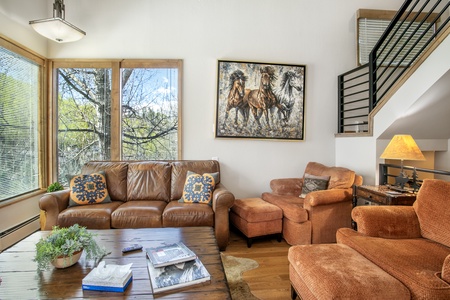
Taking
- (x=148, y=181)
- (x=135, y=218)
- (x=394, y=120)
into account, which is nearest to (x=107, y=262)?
(x=135, y=218)

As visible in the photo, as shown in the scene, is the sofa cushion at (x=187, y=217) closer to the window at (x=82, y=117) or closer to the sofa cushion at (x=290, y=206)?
the sofa cushion at (x=290, y=206)

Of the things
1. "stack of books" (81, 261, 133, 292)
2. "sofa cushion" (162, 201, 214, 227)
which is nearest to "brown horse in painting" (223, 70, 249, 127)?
"sofa cushion" (162, 201, 214, 227)

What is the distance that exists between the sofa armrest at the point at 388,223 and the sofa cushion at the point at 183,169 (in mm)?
1771

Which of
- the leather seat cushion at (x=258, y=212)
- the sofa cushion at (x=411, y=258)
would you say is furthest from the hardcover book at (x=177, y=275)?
the leather seat cushion at (x=258, y=212)

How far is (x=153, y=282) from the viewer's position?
1.32 m

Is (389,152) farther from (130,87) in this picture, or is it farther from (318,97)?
(130,87)

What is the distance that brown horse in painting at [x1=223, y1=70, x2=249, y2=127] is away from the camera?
3.65 metres

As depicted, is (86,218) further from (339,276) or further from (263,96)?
(263,96)

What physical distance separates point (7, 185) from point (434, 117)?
5060mm

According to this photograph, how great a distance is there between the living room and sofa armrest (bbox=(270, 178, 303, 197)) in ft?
0.91

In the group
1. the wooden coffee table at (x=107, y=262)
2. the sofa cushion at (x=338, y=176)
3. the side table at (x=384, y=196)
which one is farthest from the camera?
the sofa cushion at (x=338, y=176)

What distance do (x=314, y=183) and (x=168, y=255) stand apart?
7.59 feet

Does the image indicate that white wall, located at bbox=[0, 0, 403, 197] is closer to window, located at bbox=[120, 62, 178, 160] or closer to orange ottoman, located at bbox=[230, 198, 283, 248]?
window, located at bbox=[120, 62, 178, 160]

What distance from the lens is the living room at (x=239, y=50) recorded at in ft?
11.7
